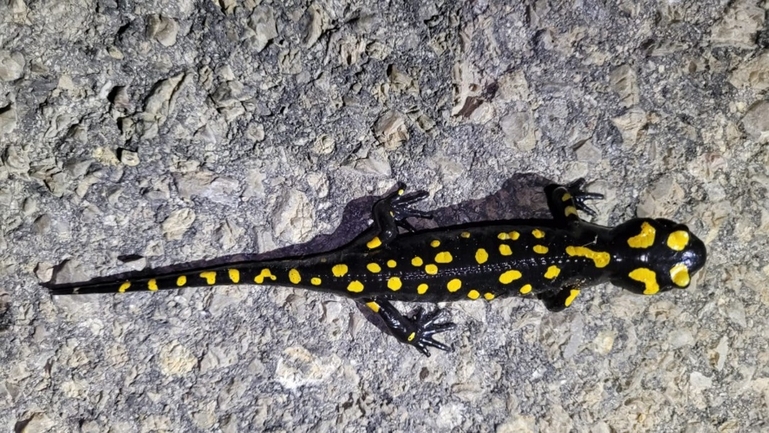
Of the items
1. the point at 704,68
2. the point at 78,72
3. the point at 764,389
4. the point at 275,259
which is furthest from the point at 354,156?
the point at 764,389

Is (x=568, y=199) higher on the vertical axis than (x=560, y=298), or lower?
higher

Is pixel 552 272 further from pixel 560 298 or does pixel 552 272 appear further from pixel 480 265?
pixel 480 265

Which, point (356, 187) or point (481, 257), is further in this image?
point (356, 187)

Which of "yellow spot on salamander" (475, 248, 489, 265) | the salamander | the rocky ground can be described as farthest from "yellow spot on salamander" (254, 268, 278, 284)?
"yellow spot on salamander" (475, 248, 489, 265)

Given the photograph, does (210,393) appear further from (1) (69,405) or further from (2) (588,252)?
(2) (588,252)

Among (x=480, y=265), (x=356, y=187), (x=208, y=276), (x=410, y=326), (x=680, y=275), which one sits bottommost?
(x=410, y=326)

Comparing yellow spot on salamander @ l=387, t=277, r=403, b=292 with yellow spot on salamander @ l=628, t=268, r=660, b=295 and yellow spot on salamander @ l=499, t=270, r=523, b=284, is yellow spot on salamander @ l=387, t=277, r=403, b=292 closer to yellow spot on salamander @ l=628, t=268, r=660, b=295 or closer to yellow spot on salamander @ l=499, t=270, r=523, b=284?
yellow spot on salamander @ l=499, t=270, r=523, b=284

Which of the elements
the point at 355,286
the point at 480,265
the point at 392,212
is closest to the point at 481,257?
the point at 480,265
